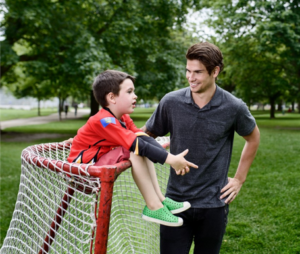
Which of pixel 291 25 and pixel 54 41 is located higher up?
pixel 291 25

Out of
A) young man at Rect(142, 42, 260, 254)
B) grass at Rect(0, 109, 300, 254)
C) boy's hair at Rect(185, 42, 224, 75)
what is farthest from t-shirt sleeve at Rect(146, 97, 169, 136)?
grass at Rect(0, 109, 300, 254)

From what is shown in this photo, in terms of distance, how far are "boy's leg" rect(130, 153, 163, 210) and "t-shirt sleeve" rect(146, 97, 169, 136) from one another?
13.2 inches

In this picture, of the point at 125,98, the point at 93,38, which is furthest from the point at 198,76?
the point at 93,38

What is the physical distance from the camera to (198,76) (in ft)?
7.34

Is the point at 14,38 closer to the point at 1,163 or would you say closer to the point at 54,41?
the point at 54,41

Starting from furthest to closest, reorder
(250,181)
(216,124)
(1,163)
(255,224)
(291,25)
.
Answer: (291,25) < (1,163) < (250,181) < (255,224) < (216,124)

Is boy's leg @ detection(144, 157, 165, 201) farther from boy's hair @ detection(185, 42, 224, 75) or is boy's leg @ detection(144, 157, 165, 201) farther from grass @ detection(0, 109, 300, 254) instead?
grass @ detection(0, 109, 300, 254)

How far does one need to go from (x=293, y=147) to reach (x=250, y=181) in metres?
5.36

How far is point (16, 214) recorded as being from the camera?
8.68 ft

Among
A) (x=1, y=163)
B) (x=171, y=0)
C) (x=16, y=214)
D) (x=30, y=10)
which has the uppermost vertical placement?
(x=171, y=0)

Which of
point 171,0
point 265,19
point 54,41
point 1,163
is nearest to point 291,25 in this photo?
point 265,19

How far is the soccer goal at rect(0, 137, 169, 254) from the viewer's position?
6.18ft

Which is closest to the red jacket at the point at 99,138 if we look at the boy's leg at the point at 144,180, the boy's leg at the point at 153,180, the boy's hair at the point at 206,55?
the boy's leg at the point at 144,180

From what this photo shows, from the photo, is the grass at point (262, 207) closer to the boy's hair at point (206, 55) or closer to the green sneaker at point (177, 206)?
the green sneaker at point (177, 206)
